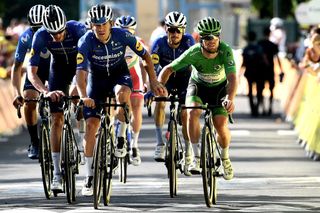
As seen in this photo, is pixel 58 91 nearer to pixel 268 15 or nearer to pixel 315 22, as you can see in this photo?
pixel 315 22

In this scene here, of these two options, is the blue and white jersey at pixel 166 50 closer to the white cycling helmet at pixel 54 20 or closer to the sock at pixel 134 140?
the sock at pixel 134 140

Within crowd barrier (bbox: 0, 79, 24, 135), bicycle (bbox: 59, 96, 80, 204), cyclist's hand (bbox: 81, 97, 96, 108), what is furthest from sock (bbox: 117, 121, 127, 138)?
crowd barrier (bbox: 0, 79, 24, 135)

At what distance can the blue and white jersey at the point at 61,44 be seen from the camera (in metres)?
16.9

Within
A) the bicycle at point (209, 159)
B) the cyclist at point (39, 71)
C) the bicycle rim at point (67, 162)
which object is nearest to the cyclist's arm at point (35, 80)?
the bicycle rim at point (67, 162)

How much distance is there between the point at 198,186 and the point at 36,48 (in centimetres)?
252

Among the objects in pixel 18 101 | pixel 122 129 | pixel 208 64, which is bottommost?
pixel 122 129

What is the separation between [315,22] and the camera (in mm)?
30125

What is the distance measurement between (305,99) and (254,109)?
7.08 m

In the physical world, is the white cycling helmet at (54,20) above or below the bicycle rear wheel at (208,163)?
above

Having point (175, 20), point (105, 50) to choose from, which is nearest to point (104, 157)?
point (105, 50)

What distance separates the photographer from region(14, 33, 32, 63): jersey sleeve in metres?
17.6

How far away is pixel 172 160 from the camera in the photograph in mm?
16781

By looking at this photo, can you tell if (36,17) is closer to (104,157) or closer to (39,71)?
(39,71)

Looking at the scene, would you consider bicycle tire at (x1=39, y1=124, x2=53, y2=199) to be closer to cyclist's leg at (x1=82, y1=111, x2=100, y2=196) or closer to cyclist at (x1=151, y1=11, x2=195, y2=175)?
cyclist's leg at (x1=82, y1=111, x2=100, y2=196)
